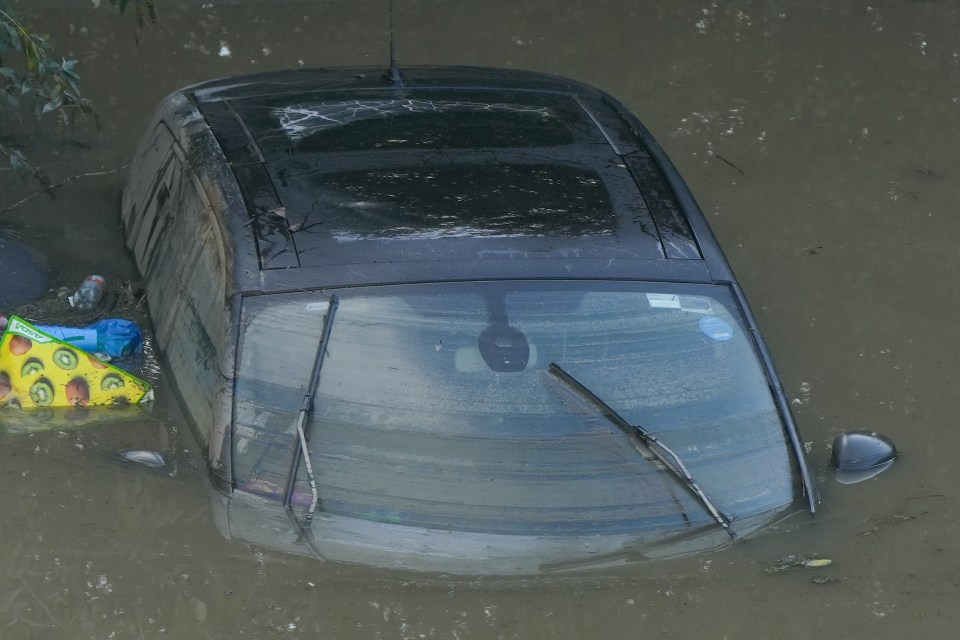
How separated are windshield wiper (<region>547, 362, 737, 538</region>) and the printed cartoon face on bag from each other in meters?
1.49

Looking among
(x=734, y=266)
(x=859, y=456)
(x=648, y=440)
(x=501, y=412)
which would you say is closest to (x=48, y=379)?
(x=501, y=412)

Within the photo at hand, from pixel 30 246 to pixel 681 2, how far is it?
4.57 meters

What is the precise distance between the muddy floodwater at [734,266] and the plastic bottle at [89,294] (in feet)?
0.67

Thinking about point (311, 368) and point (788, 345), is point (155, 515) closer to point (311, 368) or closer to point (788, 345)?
point (311, 368)

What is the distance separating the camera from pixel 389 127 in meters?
4.19

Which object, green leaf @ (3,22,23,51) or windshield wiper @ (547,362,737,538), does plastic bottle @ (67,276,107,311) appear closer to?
green leaf @ (3,22,23,51)

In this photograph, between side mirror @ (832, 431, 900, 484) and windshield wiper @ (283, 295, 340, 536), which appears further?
side mirror @ (832, 431, 900, 484)

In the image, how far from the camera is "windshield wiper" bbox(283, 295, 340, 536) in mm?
3326

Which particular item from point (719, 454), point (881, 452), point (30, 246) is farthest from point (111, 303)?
point (881, 452)

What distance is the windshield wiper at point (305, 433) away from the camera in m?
3.33

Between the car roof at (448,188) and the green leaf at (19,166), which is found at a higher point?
the car roof at (448,188)

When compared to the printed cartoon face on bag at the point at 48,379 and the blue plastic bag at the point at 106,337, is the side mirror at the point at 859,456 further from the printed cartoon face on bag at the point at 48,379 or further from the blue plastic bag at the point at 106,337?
the blue plastic bag at the point at 106,337

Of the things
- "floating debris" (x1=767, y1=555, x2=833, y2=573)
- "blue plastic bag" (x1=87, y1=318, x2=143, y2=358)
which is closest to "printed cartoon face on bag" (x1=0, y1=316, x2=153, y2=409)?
"blue plastic bag" (x1=87, y1=318, x2=143, y2=358)

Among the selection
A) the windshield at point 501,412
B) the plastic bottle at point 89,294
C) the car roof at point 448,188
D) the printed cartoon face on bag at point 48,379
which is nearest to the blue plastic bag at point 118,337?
the printed cartoon face on bag at point 48,379
